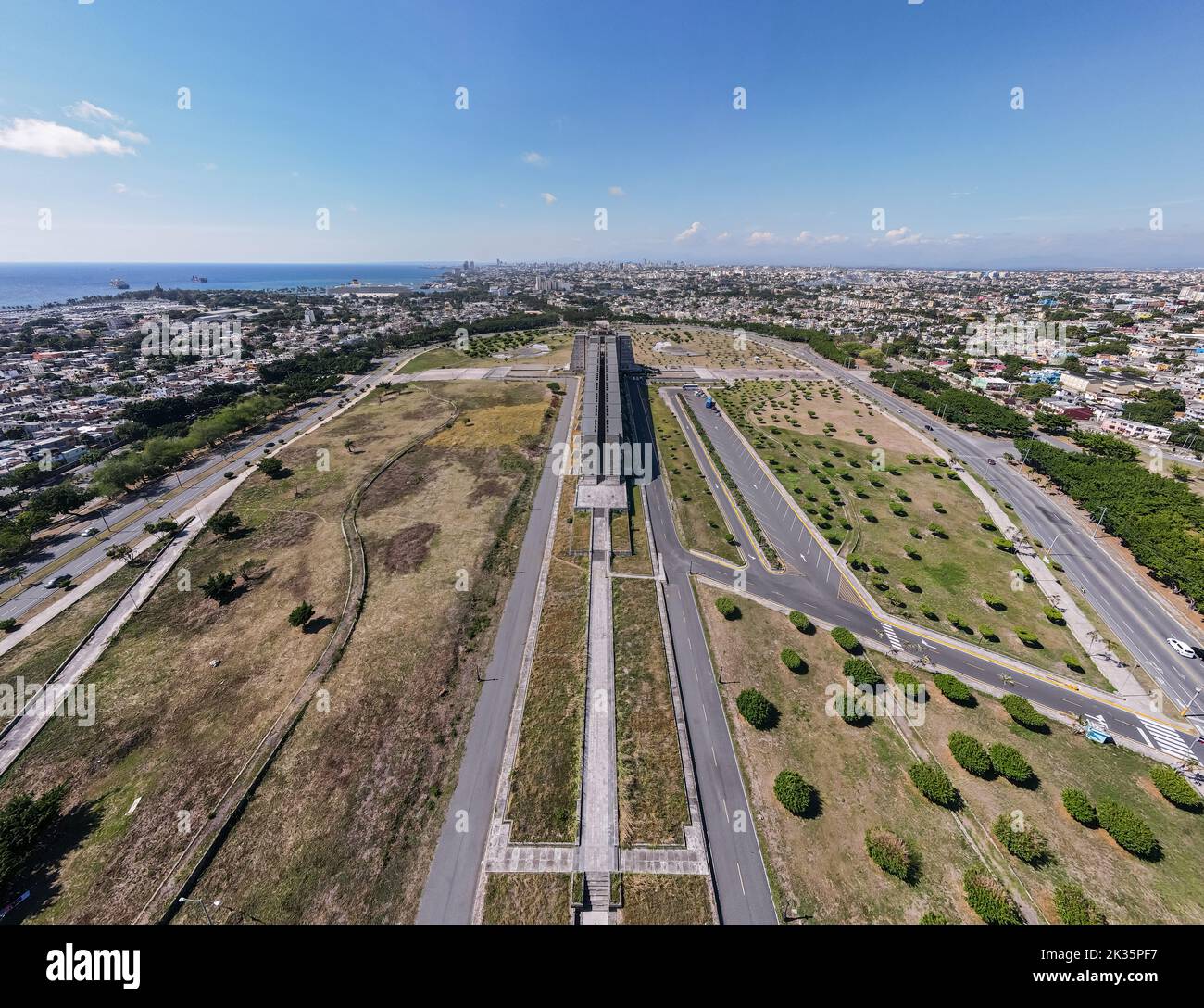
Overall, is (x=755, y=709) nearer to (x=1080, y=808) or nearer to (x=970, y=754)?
(x=970, y=754)

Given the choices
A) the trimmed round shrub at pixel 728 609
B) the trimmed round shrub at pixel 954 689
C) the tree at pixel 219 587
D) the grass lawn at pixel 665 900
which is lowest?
the grass lawn at pixel 665 900

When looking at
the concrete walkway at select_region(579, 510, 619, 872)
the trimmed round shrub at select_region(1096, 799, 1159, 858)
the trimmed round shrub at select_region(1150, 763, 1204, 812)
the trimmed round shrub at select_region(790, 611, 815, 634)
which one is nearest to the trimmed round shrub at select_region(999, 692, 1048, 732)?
the trimmed round shrub at select_region(1096, 799, 1159, 858)

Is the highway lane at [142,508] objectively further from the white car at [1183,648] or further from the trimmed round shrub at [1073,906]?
the white car at [1183,648]

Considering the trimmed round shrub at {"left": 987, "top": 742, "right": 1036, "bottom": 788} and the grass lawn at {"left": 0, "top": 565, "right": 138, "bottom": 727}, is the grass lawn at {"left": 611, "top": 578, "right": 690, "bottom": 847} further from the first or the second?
the grass lawn at {"left": 0, "top": 565, "right": 138, "bottom": 727}

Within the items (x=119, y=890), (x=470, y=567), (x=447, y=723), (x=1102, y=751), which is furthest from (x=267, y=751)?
(x=1102, y=751)

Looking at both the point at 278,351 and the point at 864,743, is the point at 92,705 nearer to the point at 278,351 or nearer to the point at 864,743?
the point at 864,743

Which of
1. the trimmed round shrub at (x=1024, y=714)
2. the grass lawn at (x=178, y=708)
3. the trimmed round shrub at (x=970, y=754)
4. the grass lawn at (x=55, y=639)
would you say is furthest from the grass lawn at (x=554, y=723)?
the grass lawn at (x=55, y=639)

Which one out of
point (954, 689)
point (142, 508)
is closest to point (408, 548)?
point (142, 508)
